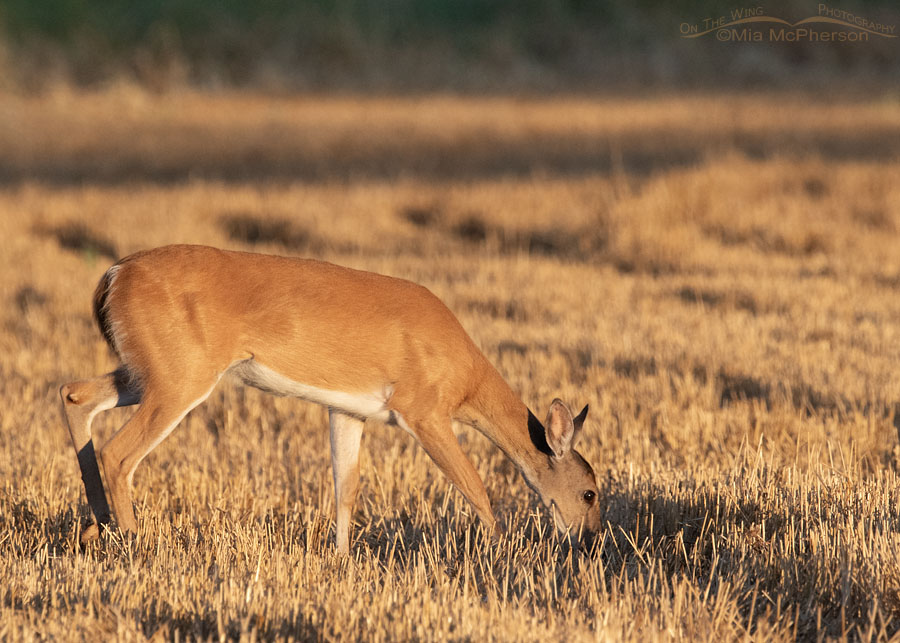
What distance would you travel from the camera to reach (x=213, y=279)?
5.59 meters

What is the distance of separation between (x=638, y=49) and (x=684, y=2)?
653cm

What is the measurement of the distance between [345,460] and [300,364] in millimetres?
727

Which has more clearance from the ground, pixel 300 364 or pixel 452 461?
pixel 300 364

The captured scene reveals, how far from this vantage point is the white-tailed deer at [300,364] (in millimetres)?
5434

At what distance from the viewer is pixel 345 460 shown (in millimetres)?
6059

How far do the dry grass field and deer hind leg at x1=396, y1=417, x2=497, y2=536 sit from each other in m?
0.13

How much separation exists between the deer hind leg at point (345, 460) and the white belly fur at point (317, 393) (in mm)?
283

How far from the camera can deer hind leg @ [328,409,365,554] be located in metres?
5.96

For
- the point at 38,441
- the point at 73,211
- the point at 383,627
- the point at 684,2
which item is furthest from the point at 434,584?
the point at 684,2

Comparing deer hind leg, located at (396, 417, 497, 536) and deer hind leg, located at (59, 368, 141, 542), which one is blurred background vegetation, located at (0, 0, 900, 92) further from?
deer hind leg, located at (396, 417, 497, 536)

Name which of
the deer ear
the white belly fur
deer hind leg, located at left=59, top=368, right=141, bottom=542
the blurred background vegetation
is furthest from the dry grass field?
the blurred background vegetation

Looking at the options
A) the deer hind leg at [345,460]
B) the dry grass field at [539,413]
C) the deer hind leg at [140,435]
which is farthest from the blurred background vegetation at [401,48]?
the deer hind leg at [140,435]

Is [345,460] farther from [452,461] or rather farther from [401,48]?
[401,48]

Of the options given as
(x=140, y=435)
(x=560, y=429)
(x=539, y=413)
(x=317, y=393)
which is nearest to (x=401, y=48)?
(x=539, y=413)
